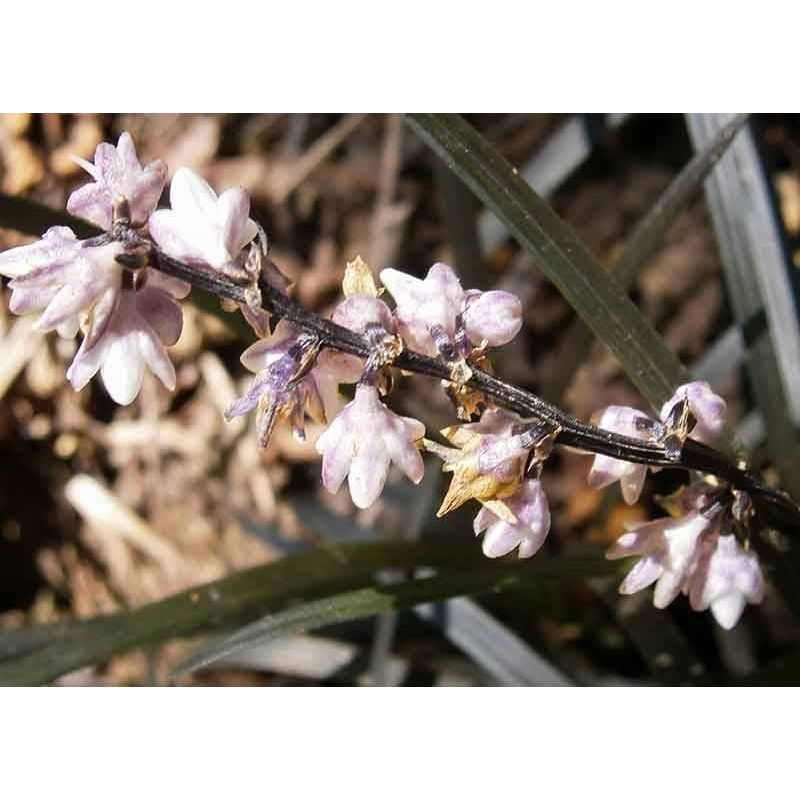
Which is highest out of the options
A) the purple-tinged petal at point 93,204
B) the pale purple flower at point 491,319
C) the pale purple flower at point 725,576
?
the purple-tinged petal at point 93,204

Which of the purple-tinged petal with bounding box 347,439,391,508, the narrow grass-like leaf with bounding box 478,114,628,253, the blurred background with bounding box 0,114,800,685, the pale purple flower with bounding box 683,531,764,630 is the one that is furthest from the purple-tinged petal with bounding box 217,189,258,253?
the blurred background with bounding box 0,114,800,685

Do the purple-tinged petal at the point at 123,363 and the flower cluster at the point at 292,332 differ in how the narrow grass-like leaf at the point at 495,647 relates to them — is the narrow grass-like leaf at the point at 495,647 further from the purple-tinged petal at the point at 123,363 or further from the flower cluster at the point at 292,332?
the purple-tinged petal at the point at 123,363

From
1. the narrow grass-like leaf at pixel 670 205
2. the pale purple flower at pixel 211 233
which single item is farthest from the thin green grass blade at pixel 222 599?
the pale purple flower at pixel 211 233

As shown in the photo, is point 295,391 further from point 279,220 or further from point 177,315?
point 279,220

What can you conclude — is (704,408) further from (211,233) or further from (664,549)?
(211,233)

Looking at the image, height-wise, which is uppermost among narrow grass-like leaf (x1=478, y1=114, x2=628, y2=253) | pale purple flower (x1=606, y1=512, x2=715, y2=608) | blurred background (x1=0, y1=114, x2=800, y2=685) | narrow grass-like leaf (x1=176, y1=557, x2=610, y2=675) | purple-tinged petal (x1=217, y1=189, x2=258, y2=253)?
blurred background (x1=0, y1=114, x2=800, y2=685)

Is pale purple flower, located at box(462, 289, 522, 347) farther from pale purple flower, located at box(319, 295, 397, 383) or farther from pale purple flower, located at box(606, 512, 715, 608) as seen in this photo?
pale purple flower, located at box(606, 512, 715, 608)

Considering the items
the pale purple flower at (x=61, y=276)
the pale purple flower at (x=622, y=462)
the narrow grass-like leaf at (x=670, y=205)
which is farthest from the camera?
the narrow grass-like leaf at (x=670, y=205)

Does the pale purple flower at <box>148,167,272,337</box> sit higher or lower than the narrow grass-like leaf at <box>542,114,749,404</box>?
lower
